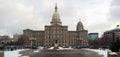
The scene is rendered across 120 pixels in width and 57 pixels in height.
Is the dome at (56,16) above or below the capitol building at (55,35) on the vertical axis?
above

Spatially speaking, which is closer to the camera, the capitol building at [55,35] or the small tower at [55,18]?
the capitol building at [55,35]

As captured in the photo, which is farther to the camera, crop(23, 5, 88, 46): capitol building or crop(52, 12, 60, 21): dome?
crop(52, 12, 60, 21): dome

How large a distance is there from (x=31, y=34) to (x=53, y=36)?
54.8 ft

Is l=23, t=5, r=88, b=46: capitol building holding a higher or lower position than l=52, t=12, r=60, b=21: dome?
lower

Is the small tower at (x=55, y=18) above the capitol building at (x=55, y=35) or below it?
above

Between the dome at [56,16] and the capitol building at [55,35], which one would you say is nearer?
the capitol building at [55,35]

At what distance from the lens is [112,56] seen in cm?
1759

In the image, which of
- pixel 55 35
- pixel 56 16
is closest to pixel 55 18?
pixel 56 16

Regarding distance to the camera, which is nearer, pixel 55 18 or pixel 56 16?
pixel 55 18

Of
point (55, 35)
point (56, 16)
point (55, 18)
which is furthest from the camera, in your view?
point (56, 16)

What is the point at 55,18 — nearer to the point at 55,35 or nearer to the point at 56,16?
the point at 56,16

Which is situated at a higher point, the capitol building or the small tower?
the small tower

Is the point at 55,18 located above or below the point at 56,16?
below

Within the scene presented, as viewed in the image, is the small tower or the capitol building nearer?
the capitol building
